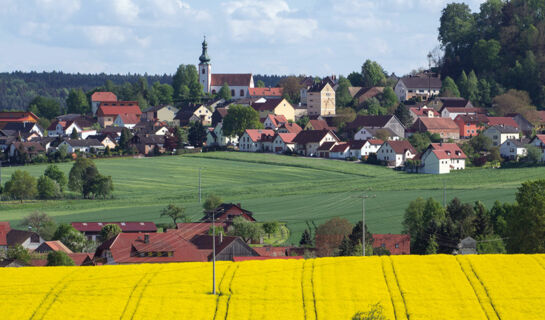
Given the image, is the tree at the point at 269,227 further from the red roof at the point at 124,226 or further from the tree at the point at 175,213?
the tree at the point at 175,213

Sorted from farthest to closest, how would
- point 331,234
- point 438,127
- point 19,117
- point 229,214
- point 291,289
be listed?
point 19,117 → point 438,127 → point 229,214 → point 331,234 → point 291,289

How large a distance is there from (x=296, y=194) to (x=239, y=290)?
151 feet

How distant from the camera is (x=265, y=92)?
171750 mm

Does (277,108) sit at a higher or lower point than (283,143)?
higher

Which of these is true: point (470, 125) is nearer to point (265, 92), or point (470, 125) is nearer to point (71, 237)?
point (265, 92)

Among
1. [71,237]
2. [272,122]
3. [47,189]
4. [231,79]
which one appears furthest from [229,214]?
[231,79]

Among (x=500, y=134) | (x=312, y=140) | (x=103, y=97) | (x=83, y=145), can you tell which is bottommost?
(x=83, y=145)

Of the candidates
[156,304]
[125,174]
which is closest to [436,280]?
[156,304]

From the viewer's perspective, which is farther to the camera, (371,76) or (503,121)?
(371,76)

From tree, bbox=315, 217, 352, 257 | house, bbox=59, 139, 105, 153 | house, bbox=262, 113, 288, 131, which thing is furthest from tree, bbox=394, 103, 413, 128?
tree, bbox=315, 217, 352, 257

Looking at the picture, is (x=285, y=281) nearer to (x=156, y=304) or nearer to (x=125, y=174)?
(x=156, y=304)

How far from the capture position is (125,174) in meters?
95.3

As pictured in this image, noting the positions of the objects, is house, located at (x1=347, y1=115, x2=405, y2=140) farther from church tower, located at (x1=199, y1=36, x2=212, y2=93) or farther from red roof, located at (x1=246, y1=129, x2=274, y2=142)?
church tower, located at (x1=199, y1=36, x2=212, y2=93)

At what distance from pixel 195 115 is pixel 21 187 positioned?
67038 mm
